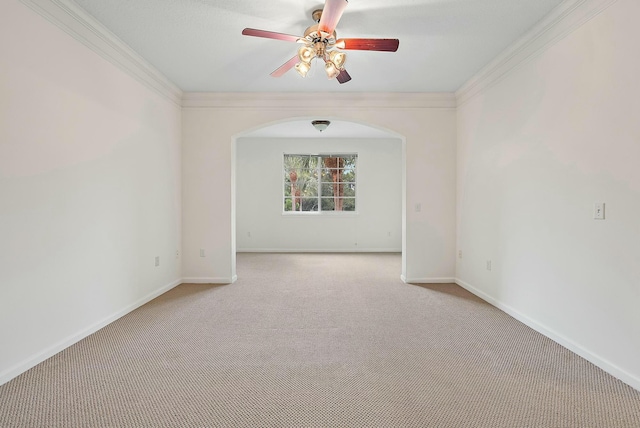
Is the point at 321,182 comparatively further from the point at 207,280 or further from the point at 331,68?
the point at 331,68

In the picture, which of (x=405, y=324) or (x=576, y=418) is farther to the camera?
(x=405, y=324)

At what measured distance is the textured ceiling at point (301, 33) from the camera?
252cm

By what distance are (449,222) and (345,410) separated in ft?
11.2

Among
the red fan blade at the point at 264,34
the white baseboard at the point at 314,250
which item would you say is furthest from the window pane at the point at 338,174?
the red fan blade at the point at 264,34

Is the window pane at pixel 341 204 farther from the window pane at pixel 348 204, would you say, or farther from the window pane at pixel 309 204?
the window pane at pixel 309 204

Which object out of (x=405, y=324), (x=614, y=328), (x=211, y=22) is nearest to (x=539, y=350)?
(x=614, y=328)

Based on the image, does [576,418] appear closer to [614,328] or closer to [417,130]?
[614,328]

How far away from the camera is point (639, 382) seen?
76.4 inches

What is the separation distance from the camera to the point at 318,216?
774 centimetres

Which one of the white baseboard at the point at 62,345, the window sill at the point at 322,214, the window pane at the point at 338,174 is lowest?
the white baseboard at the point at 62,345

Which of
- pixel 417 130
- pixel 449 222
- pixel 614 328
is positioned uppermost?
pixel 417 130

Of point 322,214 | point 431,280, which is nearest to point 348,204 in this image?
point 322,214

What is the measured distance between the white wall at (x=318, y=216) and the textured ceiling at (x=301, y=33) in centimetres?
367

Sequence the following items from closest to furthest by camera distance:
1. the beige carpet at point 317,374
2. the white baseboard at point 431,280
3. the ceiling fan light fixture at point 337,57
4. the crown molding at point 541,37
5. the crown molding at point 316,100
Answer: the beige carpet at point 317,374
the crown molding at point 541,37
the ceiling fan light fixture at point 337,57
the crown molding at point 316,100
the white baseboard at point 431,280
